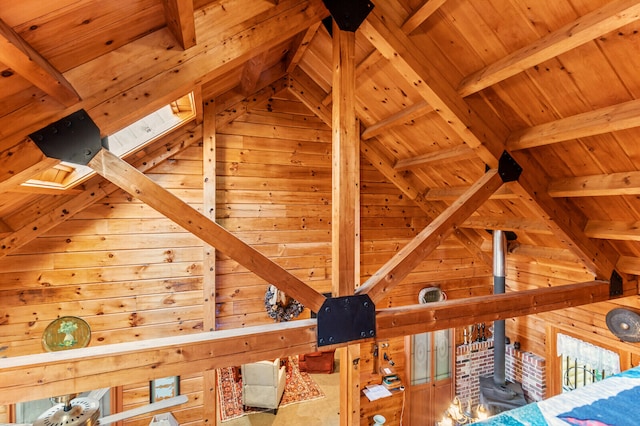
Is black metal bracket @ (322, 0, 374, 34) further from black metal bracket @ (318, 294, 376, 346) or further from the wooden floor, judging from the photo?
the wooden floor

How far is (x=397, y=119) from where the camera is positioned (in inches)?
125

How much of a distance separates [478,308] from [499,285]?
2019 mm

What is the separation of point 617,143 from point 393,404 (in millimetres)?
4320

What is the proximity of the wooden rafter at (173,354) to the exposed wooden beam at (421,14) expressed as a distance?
6.72ft

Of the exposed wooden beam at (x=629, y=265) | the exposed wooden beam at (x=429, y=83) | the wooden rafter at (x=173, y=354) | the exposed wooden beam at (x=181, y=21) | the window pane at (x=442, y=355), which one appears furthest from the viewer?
the window pane at (x=442, y=355)

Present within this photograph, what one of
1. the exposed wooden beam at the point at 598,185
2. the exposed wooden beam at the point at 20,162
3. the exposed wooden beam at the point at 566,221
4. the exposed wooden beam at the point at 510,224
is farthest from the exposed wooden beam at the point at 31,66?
the exposed wooden beam at the point at 510,224

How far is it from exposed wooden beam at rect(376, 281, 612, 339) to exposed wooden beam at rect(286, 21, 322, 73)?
2357 mm

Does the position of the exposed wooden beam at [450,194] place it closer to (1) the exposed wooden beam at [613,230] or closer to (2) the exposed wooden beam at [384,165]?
(2) the exposed wooden beam at [384,165]

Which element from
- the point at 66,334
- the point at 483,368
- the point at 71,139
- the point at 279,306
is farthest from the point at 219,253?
the point at 483,368

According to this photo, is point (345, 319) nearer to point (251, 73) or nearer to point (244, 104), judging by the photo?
point (251, 73)

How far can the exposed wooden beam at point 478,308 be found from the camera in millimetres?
2311

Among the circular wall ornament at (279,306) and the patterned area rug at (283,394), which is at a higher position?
the circular wall ornament at (279,306)

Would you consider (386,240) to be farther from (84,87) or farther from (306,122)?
(84,87)

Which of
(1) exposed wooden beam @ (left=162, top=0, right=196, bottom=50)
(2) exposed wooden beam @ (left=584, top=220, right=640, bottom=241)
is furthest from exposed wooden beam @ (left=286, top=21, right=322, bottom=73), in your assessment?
(2) exposed wooden beam @ (left=584, top=220, right=640, bottom=241)
